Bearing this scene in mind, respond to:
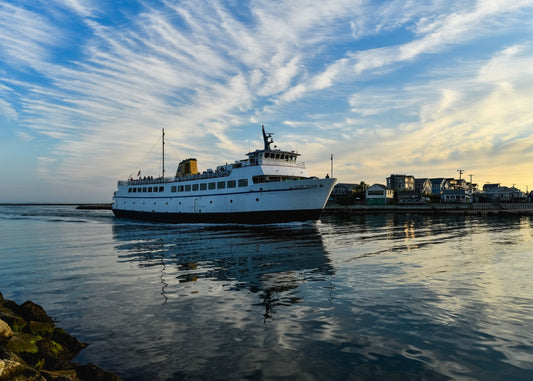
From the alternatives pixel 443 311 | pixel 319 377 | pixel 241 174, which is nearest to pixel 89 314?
pixel 319 377

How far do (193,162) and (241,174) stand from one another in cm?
1913

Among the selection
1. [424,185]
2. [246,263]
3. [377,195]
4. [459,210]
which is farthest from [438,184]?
[246,263]

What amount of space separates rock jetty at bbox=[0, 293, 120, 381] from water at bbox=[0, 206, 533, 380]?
0.50 m

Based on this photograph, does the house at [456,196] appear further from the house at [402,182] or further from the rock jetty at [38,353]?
the rock jetty at [38,353]

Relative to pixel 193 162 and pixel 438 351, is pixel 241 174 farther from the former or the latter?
→ pixel 438 351

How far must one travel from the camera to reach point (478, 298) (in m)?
9.52

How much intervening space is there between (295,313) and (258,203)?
2720 centimetres

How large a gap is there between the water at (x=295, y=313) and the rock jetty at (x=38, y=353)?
0.50 metres

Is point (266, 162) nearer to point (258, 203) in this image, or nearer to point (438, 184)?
point (258, 203)

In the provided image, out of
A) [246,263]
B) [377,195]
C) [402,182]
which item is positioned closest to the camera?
[246,263]

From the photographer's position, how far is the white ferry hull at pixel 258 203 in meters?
33.8

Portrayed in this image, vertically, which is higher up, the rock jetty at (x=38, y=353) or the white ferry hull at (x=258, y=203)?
the white ferry hull at (x=258, y=203)

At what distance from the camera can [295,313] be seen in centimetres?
855

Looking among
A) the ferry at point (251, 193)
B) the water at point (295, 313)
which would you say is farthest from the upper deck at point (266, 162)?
the water at point (295, 313)
